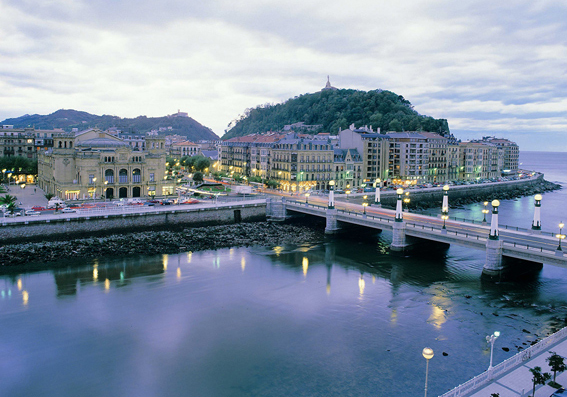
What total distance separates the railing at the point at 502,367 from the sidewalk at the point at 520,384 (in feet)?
0.79

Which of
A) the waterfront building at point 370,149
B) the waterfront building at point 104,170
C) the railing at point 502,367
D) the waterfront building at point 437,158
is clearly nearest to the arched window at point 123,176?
the waterfront building at point 104,170

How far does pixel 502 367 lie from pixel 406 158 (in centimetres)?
10235

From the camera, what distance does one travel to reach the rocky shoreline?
5016 cm

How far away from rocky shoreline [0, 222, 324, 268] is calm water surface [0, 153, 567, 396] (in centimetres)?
395

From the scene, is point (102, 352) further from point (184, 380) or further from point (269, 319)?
point (269, 319)

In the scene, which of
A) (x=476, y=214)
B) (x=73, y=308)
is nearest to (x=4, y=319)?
(x=73, y=308)

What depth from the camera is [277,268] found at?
1929 inches

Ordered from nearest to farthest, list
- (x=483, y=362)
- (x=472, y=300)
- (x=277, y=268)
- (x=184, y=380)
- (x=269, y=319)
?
(x=184, y=380) < (x=483, y=362) < (x=269, y=319) < (x=472, y=300) < (x=277, y=268)

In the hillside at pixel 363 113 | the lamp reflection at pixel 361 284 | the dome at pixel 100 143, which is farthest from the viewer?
the hillside at pixel 363 113

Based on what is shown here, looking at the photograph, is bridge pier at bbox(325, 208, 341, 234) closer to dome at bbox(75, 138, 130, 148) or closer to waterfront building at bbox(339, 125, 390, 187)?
dome at bbox(75, 138, 130, 148)

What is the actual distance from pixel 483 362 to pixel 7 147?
127769mm

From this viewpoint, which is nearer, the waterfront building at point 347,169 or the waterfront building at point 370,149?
the waterfront building at point 347,169

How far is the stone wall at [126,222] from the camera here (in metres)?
54.1

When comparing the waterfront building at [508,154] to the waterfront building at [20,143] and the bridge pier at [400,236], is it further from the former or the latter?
the waterfront building at [20,143]
